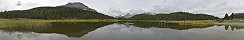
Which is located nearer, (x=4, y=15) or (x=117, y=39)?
(x=117, y=39)

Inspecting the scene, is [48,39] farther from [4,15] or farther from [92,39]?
[4,15]

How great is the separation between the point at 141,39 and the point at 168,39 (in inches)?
145

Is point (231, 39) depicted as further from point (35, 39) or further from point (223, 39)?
point (35, 39)

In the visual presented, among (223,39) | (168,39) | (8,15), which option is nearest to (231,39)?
(223,39)

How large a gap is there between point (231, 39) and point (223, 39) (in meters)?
1.12

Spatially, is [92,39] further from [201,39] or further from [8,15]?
[8,15]

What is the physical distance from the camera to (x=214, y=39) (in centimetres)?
3600

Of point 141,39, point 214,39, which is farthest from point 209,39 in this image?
point 141,39

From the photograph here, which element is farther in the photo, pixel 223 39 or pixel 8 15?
pixel 8 15

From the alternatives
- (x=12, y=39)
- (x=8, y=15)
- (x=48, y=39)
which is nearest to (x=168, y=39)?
(x=48, y=39)

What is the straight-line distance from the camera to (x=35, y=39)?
36.4 m

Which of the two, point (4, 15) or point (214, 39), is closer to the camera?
point (214, 39)

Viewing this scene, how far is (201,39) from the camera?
35938mm

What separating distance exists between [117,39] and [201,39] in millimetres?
11508
